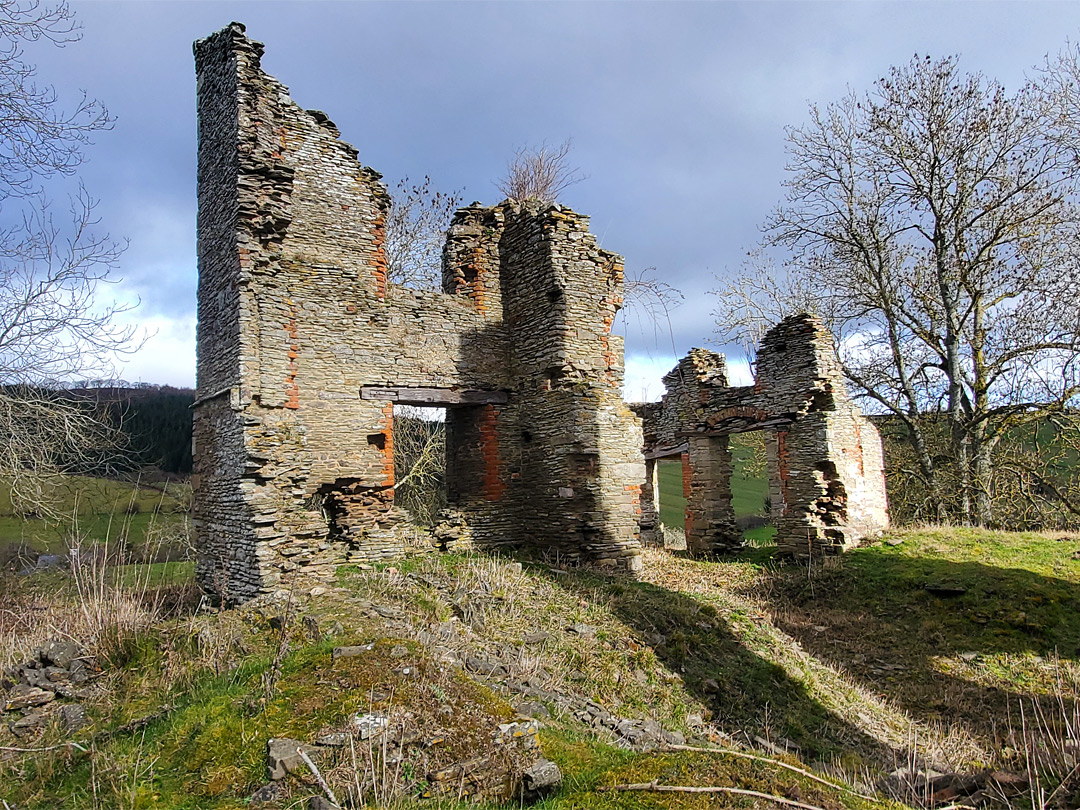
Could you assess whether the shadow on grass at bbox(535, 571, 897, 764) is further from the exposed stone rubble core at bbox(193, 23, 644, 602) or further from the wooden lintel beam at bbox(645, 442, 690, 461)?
the wooden lintel beam at bbox(645, 442, 690, 461)

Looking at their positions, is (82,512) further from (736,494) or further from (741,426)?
(736,494)

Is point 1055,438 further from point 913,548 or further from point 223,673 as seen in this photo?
point 223,673

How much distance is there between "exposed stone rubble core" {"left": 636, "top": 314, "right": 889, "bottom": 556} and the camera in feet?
45.6

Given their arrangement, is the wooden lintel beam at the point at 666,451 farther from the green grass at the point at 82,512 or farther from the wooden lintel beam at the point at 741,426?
the green grass at the point at 82,512

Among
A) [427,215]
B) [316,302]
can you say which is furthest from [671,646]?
[427,215]

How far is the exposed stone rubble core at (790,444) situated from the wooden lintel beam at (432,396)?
16.5 feet

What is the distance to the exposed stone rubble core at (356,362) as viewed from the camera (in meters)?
9.54

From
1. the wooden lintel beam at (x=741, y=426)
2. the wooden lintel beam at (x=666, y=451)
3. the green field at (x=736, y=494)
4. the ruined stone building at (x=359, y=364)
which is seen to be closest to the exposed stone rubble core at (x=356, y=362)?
the ruined stone building at (x=359, y=364)

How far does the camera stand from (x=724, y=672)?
26.3ft

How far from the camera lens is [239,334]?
30.9 ft

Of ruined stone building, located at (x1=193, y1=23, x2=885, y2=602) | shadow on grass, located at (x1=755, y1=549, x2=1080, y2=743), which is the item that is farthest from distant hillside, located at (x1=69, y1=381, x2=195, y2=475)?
shadow on grass, located at (x1=755, y1=549, x2=1080, y2=743)

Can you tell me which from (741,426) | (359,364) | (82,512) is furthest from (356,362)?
(741,426)

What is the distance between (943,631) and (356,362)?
984 centimetres

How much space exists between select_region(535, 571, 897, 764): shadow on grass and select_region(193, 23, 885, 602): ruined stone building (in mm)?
1571
